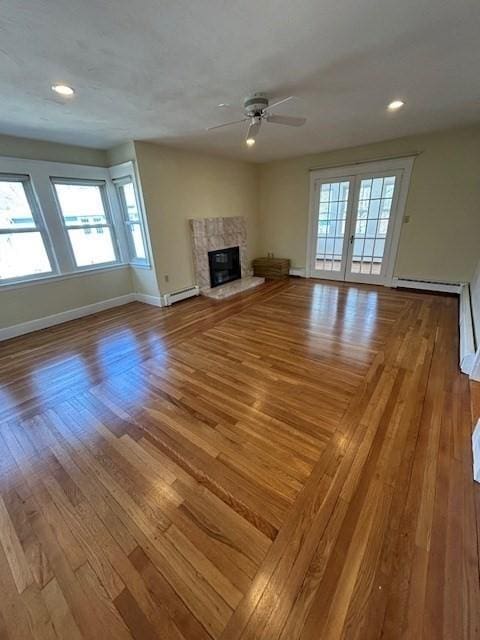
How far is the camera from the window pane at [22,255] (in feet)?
11.7

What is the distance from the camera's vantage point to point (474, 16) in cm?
163

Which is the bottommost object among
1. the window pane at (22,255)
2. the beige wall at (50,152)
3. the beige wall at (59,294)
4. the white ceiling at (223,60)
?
the beige wall at (59,294)

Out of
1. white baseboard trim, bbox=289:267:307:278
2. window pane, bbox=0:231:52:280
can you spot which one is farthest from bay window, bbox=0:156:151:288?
white baseboard trim, bbox=289:267:307:278

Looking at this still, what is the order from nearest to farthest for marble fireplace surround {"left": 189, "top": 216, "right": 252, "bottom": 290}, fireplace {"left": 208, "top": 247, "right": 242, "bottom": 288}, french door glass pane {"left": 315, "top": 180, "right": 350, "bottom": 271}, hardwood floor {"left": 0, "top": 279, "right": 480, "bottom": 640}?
1. hardwood floor {"left": 0, "top": 279, "right": 480, "bottom": 640}
2. marble fireplace surround {"left": 189, "top": 216, "right": 252, "bottom": 290}
3. french door glass pane {"left": 315, "top": 180, "right": 350, "bottom": 271}
4. fireplace {"left": 208, "top": 247, "right": 242, "bottom": 288}

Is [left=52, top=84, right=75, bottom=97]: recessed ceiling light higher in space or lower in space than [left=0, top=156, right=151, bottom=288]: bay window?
higher

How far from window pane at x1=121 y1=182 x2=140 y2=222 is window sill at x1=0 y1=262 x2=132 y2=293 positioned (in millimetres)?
889

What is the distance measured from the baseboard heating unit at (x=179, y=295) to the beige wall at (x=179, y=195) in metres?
0.09

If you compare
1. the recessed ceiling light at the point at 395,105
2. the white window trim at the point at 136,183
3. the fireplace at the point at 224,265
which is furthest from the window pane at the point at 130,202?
the recessed ceiling light at the point at 395,105

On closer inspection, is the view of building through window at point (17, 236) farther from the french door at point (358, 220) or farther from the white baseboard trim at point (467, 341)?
the white baseboard trim at point (467, 341)

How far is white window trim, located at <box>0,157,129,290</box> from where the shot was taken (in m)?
3.56

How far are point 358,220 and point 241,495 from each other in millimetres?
5337

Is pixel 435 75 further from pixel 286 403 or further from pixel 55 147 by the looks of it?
Result: pixel 55 147

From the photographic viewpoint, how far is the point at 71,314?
→ 429 centimetres

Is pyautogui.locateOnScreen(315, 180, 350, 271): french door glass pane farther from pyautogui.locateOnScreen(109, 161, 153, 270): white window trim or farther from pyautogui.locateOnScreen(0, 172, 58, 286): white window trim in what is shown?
pyautogui.locateOnScreen(0, 172, 58, 286): white window trim
